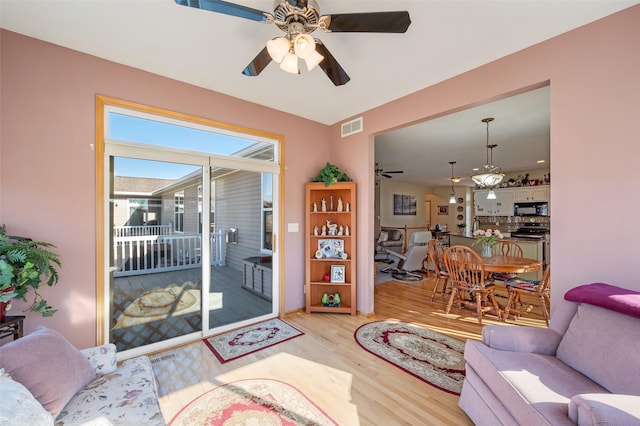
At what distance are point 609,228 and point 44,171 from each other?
4.31 m

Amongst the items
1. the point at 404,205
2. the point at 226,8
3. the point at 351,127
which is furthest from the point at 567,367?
the point at 404,205

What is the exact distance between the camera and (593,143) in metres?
1.84

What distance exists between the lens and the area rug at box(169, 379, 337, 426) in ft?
5.66

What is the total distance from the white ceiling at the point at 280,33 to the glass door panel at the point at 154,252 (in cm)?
101

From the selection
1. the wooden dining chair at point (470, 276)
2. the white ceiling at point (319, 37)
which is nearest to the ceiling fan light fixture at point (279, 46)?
the white ceiling at point (319, 37)

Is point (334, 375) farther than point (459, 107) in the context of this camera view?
No

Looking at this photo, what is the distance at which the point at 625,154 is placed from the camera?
5.64 feet

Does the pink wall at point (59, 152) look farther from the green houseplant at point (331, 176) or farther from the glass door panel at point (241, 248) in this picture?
the green houseplant at point (331, 176)

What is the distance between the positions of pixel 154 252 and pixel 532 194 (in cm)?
891

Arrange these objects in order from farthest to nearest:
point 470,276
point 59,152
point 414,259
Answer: point 414,259, point 470,276, point 59,152

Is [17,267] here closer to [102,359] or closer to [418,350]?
[102,359]

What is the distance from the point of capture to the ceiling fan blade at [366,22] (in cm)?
143

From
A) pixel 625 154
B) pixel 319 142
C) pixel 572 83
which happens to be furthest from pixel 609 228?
pixel 319 142

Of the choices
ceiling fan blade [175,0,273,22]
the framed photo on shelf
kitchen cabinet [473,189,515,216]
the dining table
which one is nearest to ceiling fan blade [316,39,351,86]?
ceiling fan blade [175,0,273,22]
